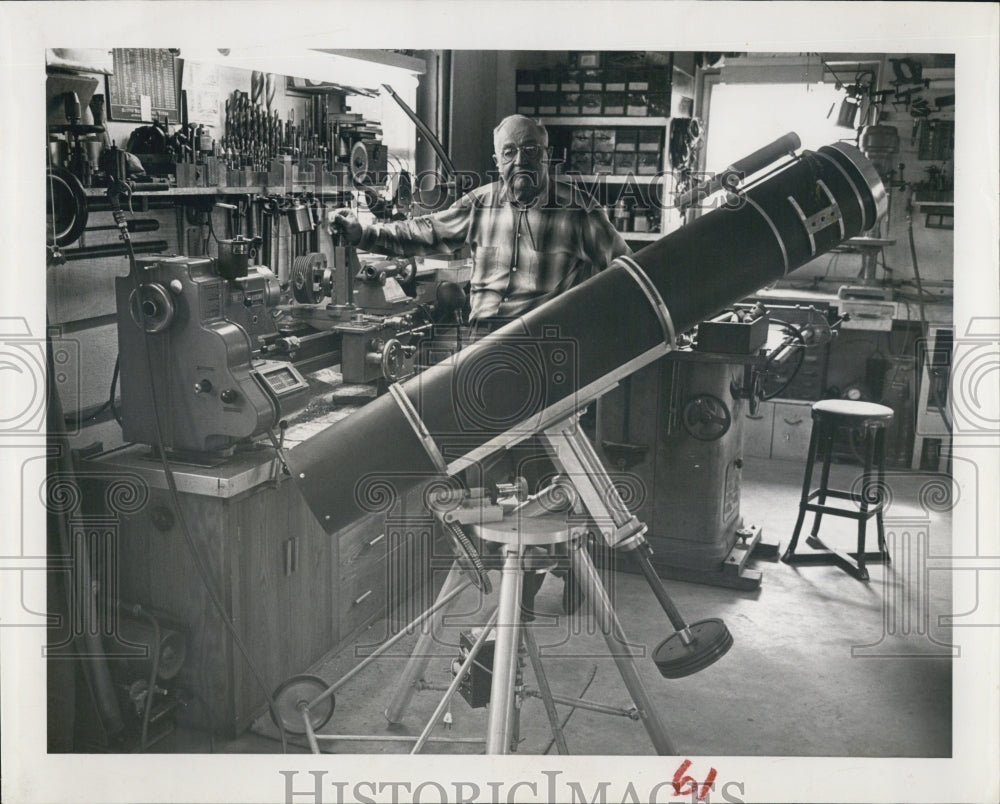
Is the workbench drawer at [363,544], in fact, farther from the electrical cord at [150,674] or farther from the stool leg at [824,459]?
the stool leg at [824,459]

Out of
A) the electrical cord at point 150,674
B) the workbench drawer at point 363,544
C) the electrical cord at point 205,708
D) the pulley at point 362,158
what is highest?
→ the pulley at point 362,158

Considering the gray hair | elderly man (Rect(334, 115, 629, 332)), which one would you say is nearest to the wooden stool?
elderly man (Rect(334, 115, 629, 332))

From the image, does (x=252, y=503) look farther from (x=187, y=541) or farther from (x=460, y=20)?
(x=460, y=20)

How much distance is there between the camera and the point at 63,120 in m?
2.13

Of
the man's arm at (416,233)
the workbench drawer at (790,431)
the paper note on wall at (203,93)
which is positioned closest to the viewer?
the man's arm at (416,233)

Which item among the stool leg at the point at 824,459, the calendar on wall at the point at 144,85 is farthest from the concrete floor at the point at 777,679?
the calendar on wall at the point at 144,85

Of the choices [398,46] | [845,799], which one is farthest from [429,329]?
[845,799]

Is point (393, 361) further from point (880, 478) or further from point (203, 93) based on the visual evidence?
point (880, 478)

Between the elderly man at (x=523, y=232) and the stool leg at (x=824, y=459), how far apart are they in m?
0.92

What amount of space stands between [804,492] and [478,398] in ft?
5.49

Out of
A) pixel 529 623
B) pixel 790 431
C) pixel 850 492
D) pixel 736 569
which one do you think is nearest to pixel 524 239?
pixel 529 623

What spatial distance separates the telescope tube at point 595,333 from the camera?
6.32ft

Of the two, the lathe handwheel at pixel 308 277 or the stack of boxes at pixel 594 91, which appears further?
the lathe handwheel at pixel 308 277

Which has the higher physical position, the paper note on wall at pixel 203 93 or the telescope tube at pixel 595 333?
the paper note on wall at pixel 203 93
